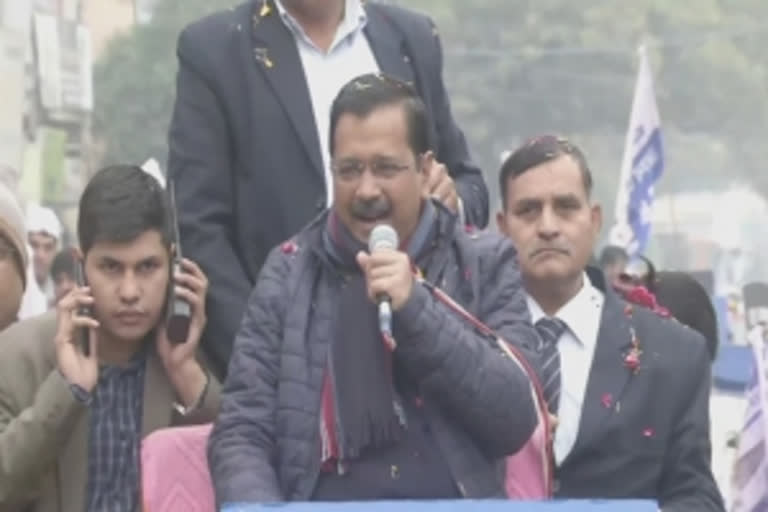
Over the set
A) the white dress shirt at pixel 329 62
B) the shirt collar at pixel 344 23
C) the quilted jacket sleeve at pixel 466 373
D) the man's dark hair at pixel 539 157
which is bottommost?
the quilted jacket sleeve at pixel 466 373

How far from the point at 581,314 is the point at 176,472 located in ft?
4.14

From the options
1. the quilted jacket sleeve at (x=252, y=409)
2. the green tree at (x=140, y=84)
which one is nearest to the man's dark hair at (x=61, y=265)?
the quilted jacket sleeve at (x=252, y=409)

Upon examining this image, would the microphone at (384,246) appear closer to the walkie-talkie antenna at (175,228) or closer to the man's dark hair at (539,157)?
the walkie-talkie antenna at (175,228)

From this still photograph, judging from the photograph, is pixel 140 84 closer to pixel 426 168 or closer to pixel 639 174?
pixel 639 174

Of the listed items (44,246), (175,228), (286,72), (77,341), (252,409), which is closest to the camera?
(252,409)

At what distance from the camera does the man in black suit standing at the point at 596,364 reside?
5824 mm

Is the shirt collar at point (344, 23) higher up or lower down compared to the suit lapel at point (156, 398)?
higher up

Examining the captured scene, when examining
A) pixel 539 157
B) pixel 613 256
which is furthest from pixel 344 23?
pixel 613 256

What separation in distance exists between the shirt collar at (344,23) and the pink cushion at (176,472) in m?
1.07

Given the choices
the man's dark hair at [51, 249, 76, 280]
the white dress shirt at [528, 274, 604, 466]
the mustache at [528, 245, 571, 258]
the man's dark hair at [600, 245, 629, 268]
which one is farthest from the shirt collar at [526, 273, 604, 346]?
the man's dark hair at [600, 245, 629, 268]

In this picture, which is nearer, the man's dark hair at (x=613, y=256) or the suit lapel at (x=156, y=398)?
the suit lapel at (x=156, y=398)

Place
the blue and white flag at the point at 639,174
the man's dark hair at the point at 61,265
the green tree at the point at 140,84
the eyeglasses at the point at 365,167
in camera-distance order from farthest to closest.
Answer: the green tree at the point at 140,84 < the blue and white flag at the point at 639,174 < the man's dark hair at the point at 61,265 < the eyeglasses at the point at 365,167

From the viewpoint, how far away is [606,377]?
5883mm

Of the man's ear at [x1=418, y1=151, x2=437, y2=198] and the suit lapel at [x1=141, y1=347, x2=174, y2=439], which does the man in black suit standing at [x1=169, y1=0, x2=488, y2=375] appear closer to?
the suit lapel at [x1=141, y1=347, x2=174, y2=439]
